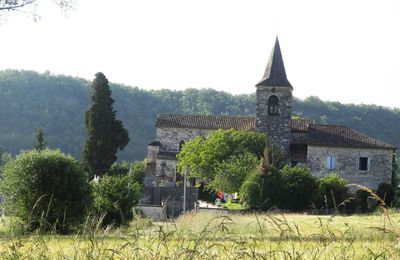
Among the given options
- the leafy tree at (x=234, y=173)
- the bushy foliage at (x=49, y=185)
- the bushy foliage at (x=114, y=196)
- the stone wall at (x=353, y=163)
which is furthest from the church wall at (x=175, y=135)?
the bushy foliage at (x=49, y=185)

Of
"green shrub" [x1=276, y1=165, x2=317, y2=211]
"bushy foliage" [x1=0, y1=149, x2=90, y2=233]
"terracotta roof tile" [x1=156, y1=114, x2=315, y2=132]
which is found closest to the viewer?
"bushy foliage" [x1=0, y1=149, x2=90, y2=233]

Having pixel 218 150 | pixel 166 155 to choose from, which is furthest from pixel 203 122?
pixel 218 150

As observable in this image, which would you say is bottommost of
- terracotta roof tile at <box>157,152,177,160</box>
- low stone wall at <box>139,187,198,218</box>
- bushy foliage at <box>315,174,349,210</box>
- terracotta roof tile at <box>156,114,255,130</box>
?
low stone wall at <box>139,187,198,218</box>

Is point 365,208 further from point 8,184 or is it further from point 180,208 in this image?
point 8,184

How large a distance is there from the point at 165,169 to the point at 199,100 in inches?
2471

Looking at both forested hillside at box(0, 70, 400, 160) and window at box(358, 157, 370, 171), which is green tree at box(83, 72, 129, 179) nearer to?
window at box(358, 157, 370, 171)

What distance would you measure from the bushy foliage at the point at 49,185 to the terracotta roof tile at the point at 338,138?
104 feet

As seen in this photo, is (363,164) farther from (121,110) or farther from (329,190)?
(121,110)

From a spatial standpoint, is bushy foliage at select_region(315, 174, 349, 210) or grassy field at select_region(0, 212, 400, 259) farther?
bushy foliage at select_region(315, 174, 349, 210)

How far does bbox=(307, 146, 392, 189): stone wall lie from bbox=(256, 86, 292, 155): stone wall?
10.0 feet

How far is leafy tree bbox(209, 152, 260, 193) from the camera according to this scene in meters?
38.3

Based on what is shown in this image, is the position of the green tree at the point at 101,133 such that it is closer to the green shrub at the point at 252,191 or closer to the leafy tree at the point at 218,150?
the leafy tree at the point at 218,150

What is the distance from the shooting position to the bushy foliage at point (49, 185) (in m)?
16.3

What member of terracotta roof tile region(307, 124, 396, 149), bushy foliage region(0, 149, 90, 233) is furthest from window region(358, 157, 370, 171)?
bushy foliage region(0, 149, 90, 233)
